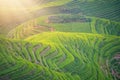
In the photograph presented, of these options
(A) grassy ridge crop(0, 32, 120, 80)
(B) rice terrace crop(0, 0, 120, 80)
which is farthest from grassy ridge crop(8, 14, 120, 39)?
(A) grassy ridge crop(0, 32, 120, 80)

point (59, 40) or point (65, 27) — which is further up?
point (65, 27)

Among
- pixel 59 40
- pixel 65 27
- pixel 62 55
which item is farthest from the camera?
pixel 65 27

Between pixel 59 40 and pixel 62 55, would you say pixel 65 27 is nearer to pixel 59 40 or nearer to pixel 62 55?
pixel 59 40

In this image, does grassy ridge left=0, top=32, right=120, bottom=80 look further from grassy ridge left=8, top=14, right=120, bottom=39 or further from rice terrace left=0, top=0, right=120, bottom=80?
grassy ridge left=8, top=14, right=120, bottom=39

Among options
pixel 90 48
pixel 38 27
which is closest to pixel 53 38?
pixel 38 27

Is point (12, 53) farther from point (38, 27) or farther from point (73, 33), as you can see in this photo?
point (73, 33)

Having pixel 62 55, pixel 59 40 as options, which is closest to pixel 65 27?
pixel 59 40

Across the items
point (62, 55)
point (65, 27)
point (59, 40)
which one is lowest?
point (62, 55)

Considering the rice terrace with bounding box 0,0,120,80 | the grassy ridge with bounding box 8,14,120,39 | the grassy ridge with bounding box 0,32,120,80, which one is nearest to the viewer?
the grassy ridge with bounding box 0,32,120,80
